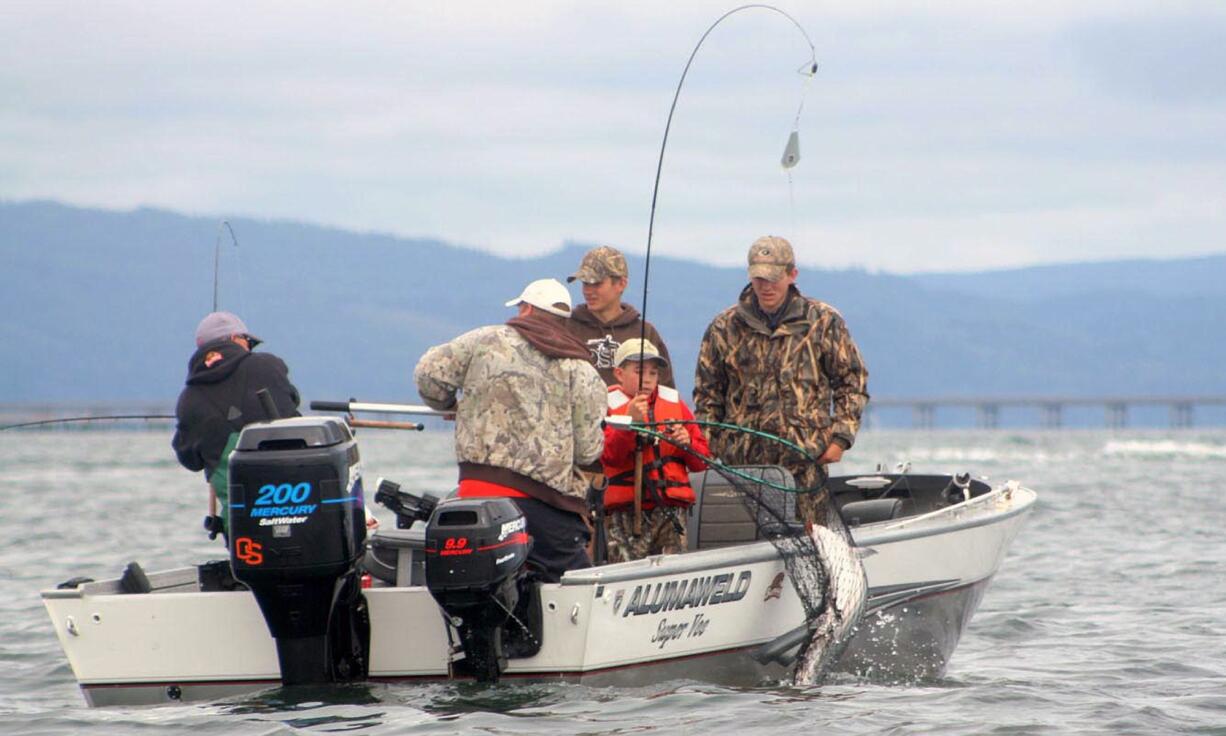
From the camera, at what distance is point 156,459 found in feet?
175

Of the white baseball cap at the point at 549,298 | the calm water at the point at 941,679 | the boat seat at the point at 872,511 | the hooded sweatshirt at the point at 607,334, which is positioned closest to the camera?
the calm water at the point at 941,679

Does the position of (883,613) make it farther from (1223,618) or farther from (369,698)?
(1223,618)

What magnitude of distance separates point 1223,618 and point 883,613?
159 inches

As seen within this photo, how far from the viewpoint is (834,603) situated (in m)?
7.23

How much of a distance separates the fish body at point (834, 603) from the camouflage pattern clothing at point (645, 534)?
576 mm

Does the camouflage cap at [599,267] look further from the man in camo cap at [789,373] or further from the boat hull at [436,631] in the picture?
the boat hull at [436,631]

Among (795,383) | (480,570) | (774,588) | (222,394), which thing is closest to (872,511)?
(795,383)

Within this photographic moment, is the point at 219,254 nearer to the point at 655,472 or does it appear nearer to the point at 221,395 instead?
the point at 221,395

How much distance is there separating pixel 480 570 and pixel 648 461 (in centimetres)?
140

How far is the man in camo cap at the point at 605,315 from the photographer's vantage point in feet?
25.1

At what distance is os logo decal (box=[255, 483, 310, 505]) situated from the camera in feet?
19.8

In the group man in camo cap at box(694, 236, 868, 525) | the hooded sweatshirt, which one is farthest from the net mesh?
the hooded sweatshirt

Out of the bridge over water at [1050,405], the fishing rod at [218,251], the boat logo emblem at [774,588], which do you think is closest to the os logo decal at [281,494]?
the fishing rod at [218,251]

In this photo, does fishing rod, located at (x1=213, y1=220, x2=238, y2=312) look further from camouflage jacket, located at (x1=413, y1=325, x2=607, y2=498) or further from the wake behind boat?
camouflage jacket, located at (x1=413, y1=325, x2=607, y2=498)
